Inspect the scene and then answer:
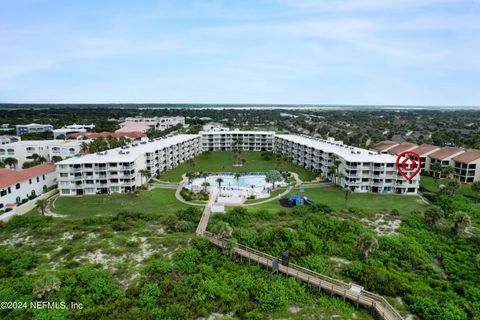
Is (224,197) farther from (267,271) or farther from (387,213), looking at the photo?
(387,213)

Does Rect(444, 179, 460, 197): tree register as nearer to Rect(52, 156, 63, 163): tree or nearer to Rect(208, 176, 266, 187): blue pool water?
Rect(208, 176, 266, 187): blue pool water

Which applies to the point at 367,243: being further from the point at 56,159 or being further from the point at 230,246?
the point at 56,159

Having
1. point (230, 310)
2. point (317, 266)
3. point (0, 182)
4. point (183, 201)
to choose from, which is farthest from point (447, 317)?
point (0, 182)

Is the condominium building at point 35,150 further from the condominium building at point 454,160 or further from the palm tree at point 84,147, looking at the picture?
the condominium building at point 454,160

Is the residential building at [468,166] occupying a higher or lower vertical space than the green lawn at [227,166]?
higher

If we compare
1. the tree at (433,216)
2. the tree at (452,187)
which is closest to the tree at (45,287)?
the tree at (433,216)

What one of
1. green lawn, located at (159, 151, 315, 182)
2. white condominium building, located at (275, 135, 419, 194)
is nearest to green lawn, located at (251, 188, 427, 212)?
white condominium building, located at (275, 135, 419, 194)
